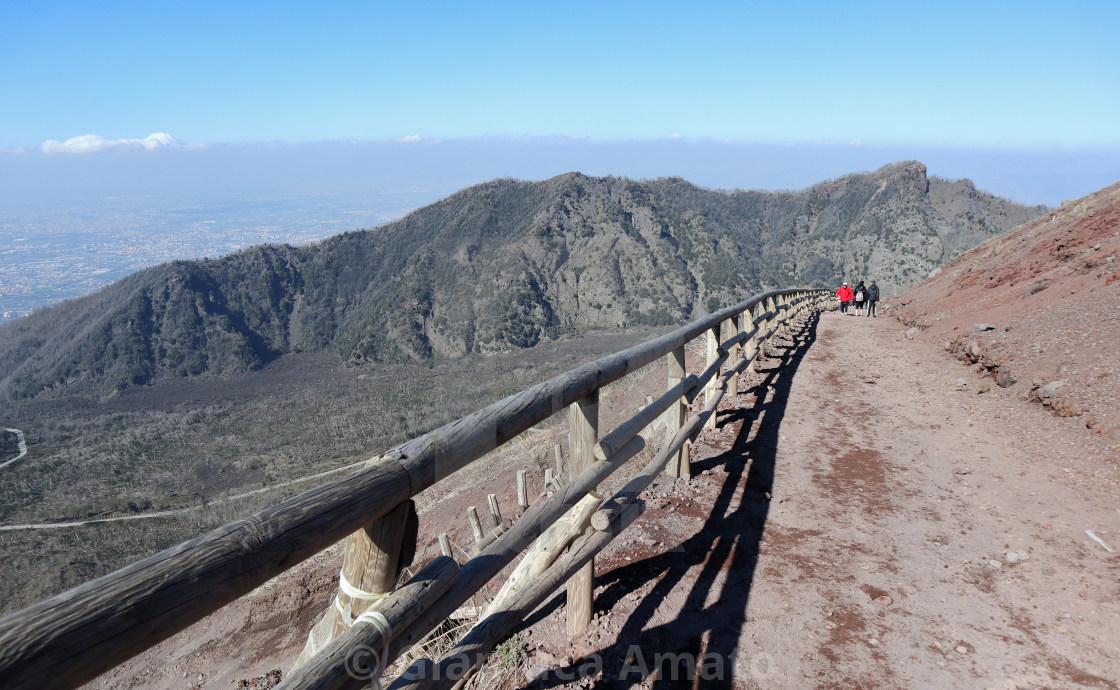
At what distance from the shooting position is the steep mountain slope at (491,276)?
94.7 metres

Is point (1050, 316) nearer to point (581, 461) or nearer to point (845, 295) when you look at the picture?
point (581, 461)

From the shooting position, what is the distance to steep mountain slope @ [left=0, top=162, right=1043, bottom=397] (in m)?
94.7

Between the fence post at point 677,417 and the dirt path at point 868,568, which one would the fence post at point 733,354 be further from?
the fence post at point 677,417

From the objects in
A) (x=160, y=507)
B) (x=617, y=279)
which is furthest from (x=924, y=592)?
(x=617, y=279)

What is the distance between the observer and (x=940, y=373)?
30.8ft

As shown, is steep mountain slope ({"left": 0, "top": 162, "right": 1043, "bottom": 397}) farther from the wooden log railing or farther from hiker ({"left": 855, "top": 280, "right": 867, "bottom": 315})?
the wooden log railing

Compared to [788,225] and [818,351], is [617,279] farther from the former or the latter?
[818,351]

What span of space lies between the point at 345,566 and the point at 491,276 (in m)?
106

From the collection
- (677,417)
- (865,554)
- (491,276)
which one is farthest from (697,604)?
(491,276)

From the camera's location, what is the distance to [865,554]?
12.6 ft

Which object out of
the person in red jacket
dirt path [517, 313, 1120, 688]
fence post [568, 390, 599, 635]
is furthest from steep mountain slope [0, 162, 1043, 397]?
fence post [568, 390, 599, 635]

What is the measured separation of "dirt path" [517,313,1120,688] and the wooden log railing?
0.59 meters

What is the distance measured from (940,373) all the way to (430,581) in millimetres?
9976

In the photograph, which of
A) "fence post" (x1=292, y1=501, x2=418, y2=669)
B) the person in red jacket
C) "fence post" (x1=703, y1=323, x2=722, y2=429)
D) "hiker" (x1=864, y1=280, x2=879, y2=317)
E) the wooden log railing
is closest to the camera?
the wooden log railing
